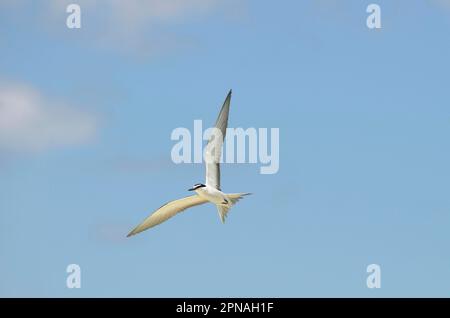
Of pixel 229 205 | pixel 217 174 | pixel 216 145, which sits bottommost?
pixel 229 205

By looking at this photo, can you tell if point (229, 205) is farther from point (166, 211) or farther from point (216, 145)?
point (166, 211)

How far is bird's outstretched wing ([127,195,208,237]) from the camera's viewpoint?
4312 centimetres

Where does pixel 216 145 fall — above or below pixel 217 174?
above

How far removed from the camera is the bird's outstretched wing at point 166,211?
1698 inches

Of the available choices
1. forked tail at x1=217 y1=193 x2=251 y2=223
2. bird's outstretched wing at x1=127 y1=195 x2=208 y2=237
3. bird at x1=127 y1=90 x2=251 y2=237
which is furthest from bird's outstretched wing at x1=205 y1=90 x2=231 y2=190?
bird's outstretched wing at x1=127 y1=195 x2=208 y2=237

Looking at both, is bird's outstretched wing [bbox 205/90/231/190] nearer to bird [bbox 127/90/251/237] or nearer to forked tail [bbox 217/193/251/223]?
bird [bbox 127/90/251/237]

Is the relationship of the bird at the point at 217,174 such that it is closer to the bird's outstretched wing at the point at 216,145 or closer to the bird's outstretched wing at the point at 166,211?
the bird's outstretched wing at the point at 216,145

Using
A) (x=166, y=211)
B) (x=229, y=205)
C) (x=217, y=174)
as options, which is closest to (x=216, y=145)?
(x=217, y=174)

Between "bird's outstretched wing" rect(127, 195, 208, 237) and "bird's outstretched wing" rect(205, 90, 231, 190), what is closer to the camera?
"bird's outstretched wing" rect(205, 90, 231, 190)

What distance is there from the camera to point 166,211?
43500 mm

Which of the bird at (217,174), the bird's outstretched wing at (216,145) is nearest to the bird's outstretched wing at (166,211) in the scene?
the bird at (217,174)
